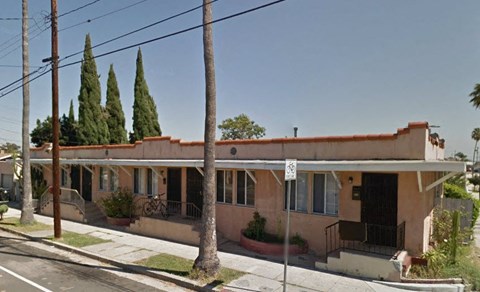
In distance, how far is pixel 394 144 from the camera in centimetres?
942

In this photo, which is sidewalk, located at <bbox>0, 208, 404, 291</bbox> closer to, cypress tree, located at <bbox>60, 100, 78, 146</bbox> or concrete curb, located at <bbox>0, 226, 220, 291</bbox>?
concrete curb, located at <bbox>0, 226, 220, 291</bbox>

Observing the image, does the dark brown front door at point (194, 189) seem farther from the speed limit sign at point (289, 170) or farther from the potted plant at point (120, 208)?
the speed limit sign at point (289, 170)

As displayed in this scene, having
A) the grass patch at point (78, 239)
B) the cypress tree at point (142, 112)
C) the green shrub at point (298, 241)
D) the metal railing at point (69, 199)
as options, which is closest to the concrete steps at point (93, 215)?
the metal railing at point (69, 199)

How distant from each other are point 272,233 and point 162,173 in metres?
6.37

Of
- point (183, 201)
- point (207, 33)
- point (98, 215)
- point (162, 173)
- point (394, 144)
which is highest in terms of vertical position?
point (207, 33)

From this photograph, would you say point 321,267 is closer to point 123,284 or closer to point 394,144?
point 394,144

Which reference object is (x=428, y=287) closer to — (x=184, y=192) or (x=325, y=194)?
(x=325, y=194)

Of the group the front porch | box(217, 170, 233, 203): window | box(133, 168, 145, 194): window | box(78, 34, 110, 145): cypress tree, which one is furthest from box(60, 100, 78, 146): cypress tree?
the front porch

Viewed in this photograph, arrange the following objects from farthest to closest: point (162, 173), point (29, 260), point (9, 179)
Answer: point (9, 179) → point (162, 173) → point (29, 260)

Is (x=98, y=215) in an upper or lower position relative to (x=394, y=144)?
lower

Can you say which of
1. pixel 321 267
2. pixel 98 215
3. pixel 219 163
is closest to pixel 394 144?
pixel 321 267

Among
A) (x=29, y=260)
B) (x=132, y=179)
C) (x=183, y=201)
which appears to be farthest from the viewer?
(x=132, y=179)

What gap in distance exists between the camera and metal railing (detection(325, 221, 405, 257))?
9.14 meters

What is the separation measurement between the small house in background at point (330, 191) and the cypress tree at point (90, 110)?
17454mm
